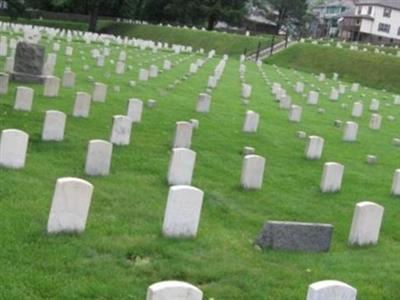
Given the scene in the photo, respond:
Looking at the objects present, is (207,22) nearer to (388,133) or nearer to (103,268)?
(388,133)

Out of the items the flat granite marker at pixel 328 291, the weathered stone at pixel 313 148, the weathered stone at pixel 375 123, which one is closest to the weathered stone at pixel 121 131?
the weathered stone at pixel 313 148

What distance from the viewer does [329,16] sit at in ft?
394

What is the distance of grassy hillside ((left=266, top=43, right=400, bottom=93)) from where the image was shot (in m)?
40.0

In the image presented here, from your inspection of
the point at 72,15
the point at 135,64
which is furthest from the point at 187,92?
the point at 72,15

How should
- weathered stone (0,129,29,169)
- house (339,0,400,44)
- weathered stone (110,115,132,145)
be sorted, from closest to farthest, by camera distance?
weathered stone (0,129,29,169), weathered stone (110,115,132,145), house (339,0,400,44)

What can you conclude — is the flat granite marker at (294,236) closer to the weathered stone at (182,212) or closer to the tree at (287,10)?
the weathered stone at (182,212)

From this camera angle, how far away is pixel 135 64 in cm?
2798

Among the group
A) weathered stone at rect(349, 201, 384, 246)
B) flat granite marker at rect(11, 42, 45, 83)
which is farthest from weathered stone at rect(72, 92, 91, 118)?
weathered stone at rect(349, 201, 384, 246)

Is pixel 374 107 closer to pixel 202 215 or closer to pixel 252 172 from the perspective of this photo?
pixel 252 172

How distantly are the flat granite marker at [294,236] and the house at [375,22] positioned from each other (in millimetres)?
94004

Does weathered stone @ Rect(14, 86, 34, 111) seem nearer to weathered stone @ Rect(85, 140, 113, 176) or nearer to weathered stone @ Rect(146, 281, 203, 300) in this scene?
weathered stone @ Rect(85, 140, 113, 176)

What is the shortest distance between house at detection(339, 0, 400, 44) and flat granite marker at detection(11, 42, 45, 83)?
8552cm

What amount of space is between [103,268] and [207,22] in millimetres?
68889

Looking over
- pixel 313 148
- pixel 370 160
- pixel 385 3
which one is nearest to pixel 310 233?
pixel 313 148
